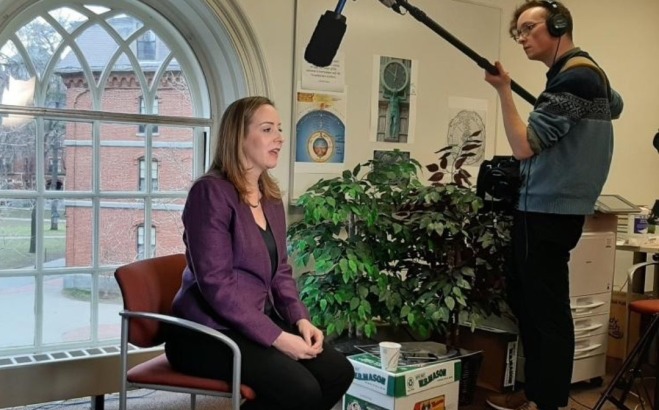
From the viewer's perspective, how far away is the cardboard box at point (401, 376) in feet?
7.53

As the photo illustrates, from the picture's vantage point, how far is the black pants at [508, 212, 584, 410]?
2.23 meters

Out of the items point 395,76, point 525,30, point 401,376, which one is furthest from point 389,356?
point 395,76

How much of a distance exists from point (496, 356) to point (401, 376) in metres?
0.80

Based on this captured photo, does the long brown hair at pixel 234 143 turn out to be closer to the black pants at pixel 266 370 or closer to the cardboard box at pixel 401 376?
the black pants at pixel 266 370

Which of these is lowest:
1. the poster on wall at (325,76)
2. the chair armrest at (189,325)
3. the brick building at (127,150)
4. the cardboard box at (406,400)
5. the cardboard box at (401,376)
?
the cardboard box at (406,400)

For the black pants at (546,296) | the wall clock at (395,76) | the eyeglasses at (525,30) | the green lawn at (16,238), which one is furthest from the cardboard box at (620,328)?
the green lawn at (16,238)

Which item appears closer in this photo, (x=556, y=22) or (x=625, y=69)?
(x=556, y=22)

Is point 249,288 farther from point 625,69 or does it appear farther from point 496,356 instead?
point 625,69

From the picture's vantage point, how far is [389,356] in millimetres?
2326

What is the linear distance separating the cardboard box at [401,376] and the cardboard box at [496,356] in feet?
1.59

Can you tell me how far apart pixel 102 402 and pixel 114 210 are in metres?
0.76

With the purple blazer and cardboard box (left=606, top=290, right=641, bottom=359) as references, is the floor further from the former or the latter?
the purple blazer

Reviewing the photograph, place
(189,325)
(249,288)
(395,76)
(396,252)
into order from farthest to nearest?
(395,76), (396,252), (249,288), (189,325)

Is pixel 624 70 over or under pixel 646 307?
over
